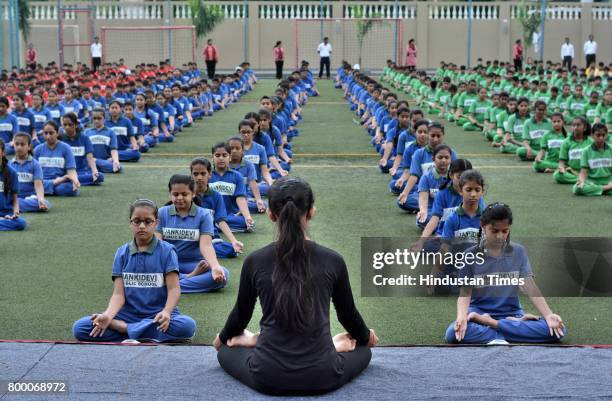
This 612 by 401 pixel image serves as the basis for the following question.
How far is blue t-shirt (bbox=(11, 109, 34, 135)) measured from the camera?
16250mm

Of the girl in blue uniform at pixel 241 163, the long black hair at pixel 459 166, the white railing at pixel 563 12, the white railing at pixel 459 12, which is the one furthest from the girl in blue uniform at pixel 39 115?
the white railing at pixel 563 12

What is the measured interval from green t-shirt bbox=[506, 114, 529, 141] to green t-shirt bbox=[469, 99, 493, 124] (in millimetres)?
4179

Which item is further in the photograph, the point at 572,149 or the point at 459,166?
the point at 572,149

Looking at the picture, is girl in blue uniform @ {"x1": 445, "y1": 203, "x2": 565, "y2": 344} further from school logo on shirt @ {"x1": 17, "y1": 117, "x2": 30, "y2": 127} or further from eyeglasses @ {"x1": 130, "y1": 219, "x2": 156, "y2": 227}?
school logo on shirt @ {"x1": 17, "y1": 117, "x2": 30, "y2": 127}

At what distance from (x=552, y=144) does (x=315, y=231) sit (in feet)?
18.3

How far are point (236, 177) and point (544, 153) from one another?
6.63 metres

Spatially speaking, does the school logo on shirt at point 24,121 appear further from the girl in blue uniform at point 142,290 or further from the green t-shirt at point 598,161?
the girl in blue uniform at point 142,290

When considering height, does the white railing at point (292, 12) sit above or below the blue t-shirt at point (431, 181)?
above

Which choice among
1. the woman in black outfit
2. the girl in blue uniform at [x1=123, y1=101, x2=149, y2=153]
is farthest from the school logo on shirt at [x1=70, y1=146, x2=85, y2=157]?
the woman in black outfit

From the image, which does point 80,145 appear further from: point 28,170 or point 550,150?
point 550,150

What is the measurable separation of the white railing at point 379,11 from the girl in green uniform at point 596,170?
92.1 ft

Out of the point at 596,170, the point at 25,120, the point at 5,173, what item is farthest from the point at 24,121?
the point at 596,170

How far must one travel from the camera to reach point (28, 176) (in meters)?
11.7

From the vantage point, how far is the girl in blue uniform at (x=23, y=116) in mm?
16328
